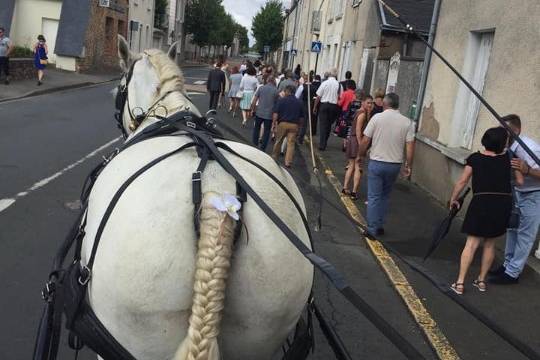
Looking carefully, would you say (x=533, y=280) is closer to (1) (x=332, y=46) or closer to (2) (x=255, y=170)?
(2) (x=255, y=170)

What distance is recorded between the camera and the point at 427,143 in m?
10.3

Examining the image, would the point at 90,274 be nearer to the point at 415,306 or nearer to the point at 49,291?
the point at 49,291

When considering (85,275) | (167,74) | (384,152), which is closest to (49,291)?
(85,275)

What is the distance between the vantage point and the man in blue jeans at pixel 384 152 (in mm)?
7262

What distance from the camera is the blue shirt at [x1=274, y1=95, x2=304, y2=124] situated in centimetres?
1159

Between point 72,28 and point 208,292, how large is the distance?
30.6m

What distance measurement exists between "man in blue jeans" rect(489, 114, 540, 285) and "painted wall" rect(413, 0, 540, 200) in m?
1.03

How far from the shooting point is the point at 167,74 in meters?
3.74

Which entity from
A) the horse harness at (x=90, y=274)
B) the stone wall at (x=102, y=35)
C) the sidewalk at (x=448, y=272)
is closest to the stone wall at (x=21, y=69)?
the stone wall at (x=102, y=35)

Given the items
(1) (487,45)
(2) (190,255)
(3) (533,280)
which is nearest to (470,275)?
(3) (533,280)

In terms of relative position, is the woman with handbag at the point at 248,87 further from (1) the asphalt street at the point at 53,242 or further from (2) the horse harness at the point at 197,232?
(2) the horse harness at the point at 197,232

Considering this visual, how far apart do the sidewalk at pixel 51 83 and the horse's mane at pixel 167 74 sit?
14.6m

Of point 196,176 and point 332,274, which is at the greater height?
point 196,176

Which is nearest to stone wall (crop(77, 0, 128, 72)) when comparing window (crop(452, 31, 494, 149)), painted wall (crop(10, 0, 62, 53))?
painted wall (crop(10, 0, 62, 53))
